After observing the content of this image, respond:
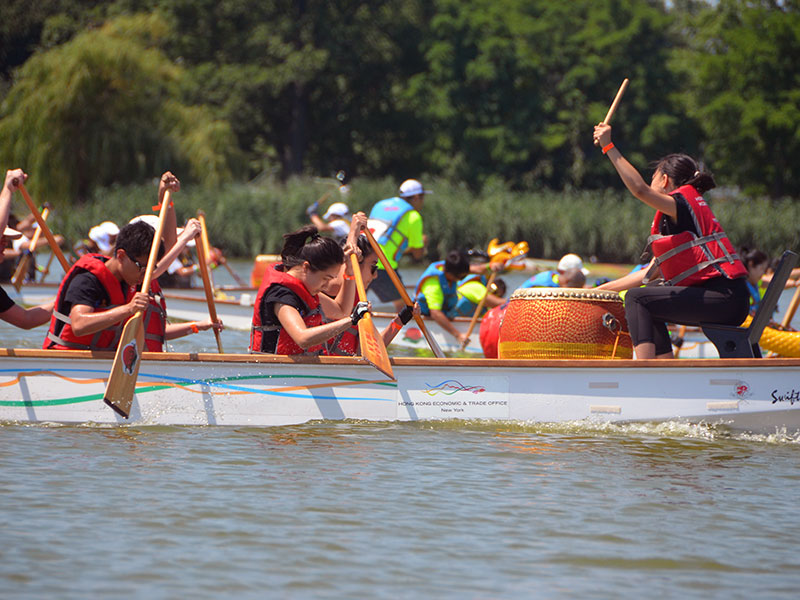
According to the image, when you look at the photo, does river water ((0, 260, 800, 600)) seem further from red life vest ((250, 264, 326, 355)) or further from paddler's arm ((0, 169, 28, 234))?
paddler's arm ((0, 169, 28, 234))

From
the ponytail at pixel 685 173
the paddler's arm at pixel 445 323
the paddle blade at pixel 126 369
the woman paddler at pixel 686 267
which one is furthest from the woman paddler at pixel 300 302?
the paddler's arm at pixel 445 323

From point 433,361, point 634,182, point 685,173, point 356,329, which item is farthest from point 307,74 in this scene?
point 634,182

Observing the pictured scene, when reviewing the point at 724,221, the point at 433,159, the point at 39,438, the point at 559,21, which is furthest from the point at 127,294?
the point at 559,21

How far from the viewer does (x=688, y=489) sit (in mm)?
6230

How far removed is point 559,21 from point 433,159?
7.46 m

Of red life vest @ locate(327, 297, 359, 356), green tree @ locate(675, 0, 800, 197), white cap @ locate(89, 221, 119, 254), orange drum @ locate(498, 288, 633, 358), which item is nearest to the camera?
orange drum @ locate(498, 288, 633, 358)

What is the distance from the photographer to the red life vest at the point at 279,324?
7.01 meters

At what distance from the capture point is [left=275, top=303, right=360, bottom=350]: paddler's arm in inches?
266

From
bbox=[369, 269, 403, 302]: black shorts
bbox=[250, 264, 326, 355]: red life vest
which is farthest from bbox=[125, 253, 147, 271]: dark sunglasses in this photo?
bbox=[369, 269, 403, 302]: black shorts

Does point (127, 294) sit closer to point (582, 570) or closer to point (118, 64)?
point (582, 570)

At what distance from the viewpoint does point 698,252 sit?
6.94 meters

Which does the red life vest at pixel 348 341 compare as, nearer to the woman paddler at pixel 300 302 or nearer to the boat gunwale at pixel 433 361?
the woman paddler at pixel 300 302

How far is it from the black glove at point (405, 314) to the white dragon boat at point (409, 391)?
13.1 inches

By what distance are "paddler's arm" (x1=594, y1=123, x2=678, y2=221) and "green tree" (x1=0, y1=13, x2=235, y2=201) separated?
76.1 feet
